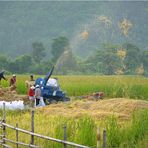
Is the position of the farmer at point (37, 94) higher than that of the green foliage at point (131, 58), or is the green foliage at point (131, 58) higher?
the green foliage at point (131, 58)

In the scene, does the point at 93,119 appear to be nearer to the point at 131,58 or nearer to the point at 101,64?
the point at 131,58

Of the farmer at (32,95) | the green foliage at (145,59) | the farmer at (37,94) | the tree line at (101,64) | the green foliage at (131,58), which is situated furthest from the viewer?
the green foliage at (145,59)

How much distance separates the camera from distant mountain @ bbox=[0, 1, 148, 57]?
56625 mm

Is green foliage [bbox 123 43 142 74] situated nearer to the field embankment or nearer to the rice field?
the rice field

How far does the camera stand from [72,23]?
66.1 meters

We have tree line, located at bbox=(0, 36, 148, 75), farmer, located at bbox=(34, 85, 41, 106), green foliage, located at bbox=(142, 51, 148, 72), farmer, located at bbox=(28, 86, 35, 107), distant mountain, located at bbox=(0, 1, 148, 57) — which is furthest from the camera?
distant mountain, located at bbox=(0, 1, 148, 57)

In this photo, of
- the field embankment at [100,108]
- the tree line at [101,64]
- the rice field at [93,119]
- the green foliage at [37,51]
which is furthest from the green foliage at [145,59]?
the field embankment at [100,108]

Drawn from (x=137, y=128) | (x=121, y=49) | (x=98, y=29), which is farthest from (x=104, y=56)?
(x=137, y=128)

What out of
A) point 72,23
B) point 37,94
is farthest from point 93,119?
point 72,23

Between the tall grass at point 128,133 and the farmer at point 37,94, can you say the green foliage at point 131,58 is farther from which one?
the tall grass at point 128,133

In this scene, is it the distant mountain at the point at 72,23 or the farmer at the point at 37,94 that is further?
the distant mountain at the point at 72,23

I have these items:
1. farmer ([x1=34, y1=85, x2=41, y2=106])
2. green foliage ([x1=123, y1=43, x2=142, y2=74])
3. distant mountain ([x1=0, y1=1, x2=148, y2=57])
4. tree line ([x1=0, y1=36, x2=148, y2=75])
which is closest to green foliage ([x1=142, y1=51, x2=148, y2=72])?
tree line ([x1=0, y1=36, x2=148, y2=75])

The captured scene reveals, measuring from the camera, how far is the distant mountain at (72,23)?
2229 inches

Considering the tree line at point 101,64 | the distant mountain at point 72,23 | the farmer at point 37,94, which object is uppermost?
the distant mountain at point 72,23
